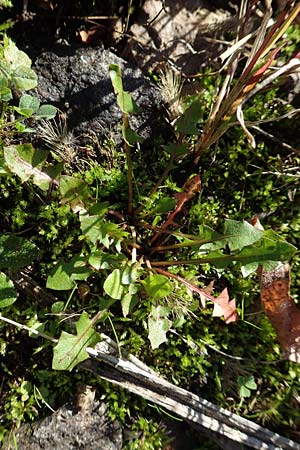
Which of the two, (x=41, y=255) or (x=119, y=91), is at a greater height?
(x=119, y=91)

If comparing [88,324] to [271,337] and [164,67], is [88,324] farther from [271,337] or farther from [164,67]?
[164,67]

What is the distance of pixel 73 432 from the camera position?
2.03m

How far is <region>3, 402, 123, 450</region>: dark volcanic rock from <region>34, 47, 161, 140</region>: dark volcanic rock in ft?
3.91

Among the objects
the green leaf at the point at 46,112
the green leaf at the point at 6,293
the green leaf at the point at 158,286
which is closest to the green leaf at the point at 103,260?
the green leaf at the point at 158,286

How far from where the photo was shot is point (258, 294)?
2.20m

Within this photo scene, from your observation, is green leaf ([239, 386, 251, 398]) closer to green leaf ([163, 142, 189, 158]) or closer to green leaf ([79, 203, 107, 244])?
green leaf ([79, 203, 107, 244])

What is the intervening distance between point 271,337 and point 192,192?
767 millimetres

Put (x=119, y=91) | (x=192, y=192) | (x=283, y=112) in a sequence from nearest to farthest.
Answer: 1. (x=119, y=91)
2. (x=192, y=192)
3. (x=283, y=112)

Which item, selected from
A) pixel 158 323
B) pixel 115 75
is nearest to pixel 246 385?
pixel 158 323

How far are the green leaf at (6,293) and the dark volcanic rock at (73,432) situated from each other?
0.56 m

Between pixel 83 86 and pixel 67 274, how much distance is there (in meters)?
0.81

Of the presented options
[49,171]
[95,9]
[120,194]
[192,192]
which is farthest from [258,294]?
[95,9]

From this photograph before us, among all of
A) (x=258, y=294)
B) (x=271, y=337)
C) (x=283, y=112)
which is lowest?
(x=271, y=337)

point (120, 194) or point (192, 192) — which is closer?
point (192, 192)
